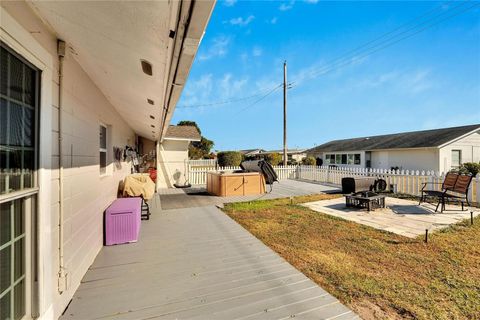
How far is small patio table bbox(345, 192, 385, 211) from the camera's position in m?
6.59

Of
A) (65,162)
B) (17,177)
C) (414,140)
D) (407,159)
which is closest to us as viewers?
(17,177)

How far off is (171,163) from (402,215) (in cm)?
1056

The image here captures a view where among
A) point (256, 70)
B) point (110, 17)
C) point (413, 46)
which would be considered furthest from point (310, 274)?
point (256, 70)

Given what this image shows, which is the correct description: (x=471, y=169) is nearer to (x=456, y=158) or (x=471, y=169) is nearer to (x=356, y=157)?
(x=456, y=158)

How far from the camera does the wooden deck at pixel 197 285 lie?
86.1 inches

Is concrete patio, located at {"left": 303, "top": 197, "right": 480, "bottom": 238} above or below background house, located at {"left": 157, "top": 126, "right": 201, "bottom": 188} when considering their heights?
below

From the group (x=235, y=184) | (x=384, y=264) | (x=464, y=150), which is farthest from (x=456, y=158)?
(x=384, y=264)

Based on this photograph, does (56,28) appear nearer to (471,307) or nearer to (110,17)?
(110,17)

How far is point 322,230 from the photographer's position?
16.2 feet

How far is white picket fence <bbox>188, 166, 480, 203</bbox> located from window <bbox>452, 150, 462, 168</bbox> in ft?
25.3

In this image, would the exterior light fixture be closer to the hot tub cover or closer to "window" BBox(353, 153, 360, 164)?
the hot tub cover

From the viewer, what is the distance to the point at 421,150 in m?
17.9

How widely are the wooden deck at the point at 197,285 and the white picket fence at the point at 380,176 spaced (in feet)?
24.8

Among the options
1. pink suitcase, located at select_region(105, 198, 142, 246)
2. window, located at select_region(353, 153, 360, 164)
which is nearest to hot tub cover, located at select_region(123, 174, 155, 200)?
pink suitcase, located at select_region(105, 198, 142, 246)
